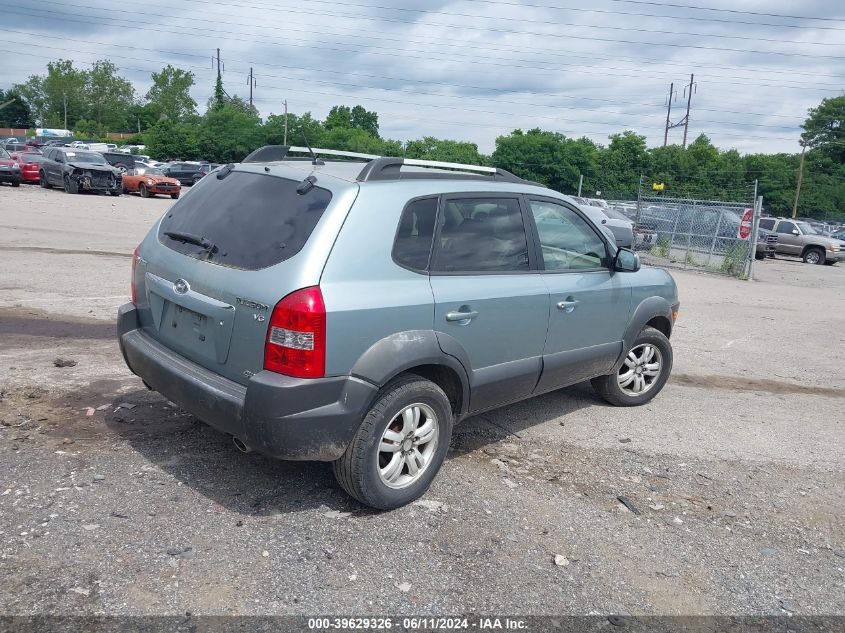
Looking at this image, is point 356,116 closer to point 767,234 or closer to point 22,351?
point 767,234

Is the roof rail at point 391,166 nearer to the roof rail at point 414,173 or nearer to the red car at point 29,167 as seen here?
the roof rail at point 414,173

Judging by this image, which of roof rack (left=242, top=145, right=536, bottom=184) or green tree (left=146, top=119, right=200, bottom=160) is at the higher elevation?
green tree (left=146, top=119, right=200, bottom=160)

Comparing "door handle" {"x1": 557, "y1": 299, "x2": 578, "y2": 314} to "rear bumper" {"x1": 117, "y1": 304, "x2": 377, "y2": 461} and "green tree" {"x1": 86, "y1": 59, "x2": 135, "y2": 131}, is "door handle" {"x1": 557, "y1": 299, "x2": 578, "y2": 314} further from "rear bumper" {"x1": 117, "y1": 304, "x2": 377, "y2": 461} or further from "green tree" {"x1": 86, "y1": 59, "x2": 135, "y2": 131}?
"green tree" {"x1": 86, "y1": 59, "x2": 135, "y2": 131}

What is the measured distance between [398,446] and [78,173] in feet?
88.9

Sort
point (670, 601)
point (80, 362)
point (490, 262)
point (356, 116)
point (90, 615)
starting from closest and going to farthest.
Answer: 1. point (90, 615)
2. point (670, 601)
3. point (490, 262)
4. point (80, 362)
5. point (356, 116)

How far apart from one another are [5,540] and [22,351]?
3.36 meters

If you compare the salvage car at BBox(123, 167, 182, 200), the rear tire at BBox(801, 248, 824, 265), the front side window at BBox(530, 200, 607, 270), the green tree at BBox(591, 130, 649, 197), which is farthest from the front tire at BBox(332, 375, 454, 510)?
the green tree at BBox(591, 130, 649, 197)

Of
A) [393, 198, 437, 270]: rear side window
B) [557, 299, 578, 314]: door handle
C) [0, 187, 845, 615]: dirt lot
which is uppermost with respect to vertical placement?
[393, 198, 437, 270]: rear side window

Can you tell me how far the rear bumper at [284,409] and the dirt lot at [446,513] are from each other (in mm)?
483

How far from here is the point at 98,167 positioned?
27.5 metres

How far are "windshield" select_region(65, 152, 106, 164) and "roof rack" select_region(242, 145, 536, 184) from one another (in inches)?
1019

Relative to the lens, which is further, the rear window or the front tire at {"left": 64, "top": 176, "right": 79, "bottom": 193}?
the front tire at {"left": 64, "top": 176, "right": 79, "bottom": 193}

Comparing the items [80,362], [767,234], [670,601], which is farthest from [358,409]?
[767,234]

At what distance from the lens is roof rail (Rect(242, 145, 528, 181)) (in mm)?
4020
